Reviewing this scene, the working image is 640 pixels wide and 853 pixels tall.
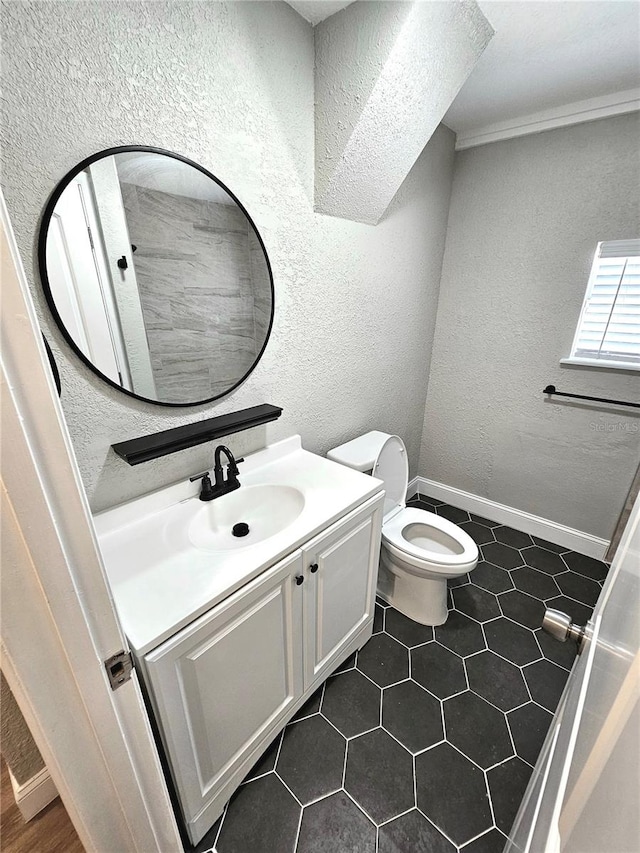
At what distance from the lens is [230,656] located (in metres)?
0.92

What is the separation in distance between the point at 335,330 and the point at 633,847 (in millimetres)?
1587

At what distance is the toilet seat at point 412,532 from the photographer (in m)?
1.52

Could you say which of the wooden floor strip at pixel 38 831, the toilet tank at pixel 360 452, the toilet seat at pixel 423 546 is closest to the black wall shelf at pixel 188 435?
the toilet tank at pixel 360 452

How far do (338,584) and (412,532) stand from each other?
0.73 meters

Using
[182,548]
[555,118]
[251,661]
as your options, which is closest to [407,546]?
[251,661]

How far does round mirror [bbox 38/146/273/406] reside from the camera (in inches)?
34.9

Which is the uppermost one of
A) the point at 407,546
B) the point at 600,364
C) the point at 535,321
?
the point at 535,321

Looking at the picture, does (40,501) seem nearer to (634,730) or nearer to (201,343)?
(634,730)

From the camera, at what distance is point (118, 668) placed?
546 mm

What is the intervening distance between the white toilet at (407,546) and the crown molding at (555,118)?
168 cm

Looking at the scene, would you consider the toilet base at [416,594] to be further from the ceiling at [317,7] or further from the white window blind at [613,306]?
the ceiling at [317,7]

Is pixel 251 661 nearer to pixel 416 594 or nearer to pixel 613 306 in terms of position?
pixel 416 594

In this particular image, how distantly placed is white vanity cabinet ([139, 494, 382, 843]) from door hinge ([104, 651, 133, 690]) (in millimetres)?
187

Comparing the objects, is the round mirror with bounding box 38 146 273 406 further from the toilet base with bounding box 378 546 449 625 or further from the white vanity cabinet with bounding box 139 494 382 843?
the toilet base with bounding box 378 546 449 625
